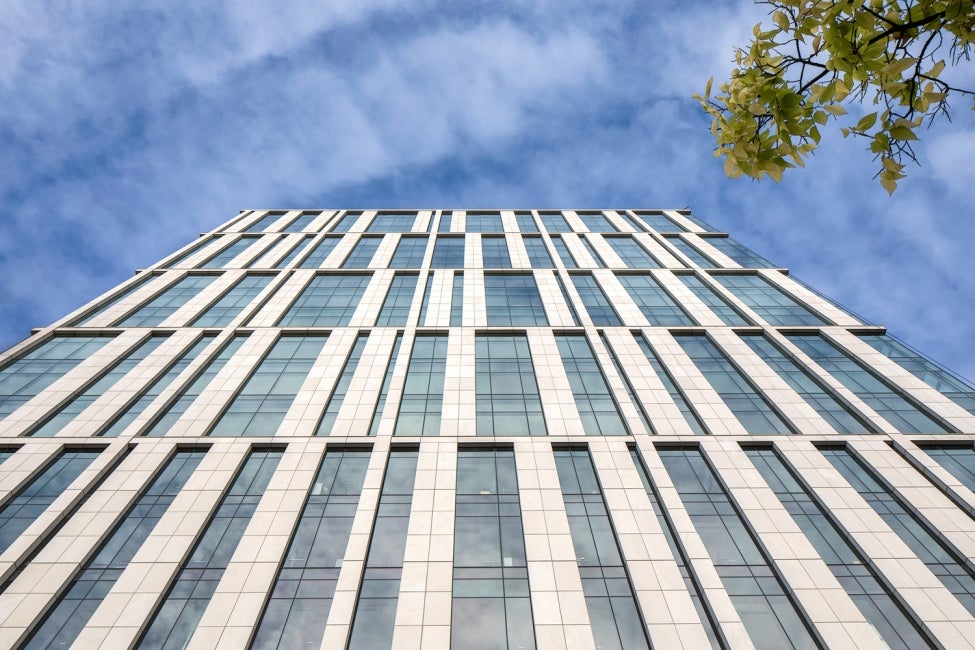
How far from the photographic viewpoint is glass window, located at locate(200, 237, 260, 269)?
40.8 metres

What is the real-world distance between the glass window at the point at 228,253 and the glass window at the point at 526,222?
1077 inches

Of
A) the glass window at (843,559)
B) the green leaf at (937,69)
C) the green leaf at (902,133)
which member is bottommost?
the green leaf at (902,133)

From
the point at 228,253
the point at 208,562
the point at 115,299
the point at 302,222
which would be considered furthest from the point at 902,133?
the point at 302,222

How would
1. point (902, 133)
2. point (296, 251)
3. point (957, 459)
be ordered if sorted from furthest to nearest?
point (296, 251)
point (957, 459)
point (902, 133)

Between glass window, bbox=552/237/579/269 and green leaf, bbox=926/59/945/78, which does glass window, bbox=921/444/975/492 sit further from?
glass window, bbox=552/237/579/269

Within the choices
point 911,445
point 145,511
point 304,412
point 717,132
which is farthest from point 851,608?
point 145,511

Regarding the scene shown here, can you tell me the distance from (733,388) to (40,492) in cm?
3310

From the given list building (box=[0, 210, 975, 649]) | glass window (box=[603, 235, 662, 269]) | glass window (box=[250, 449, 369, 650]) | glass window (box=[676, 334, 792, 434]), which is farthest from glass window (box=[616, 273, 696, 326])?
glass window (box=[250, 449, 369, 650])

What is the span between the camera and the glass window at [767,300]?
32688 millimetres

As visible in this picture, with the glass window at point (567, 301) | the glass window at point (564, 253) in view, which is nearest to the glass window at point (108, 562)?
the glass window at point (567, 301)

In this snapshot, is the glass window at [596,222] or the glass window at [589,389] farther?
the glass window at [596,222]

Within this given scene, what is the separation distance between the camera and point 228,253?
142ft

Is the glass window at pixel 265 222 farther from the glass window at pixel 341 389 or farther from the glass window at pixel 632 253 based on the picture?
the glass window at pixel 632 253

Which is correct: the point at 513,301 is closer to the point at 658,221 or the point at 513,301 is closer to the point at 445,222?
the point at 445,222
